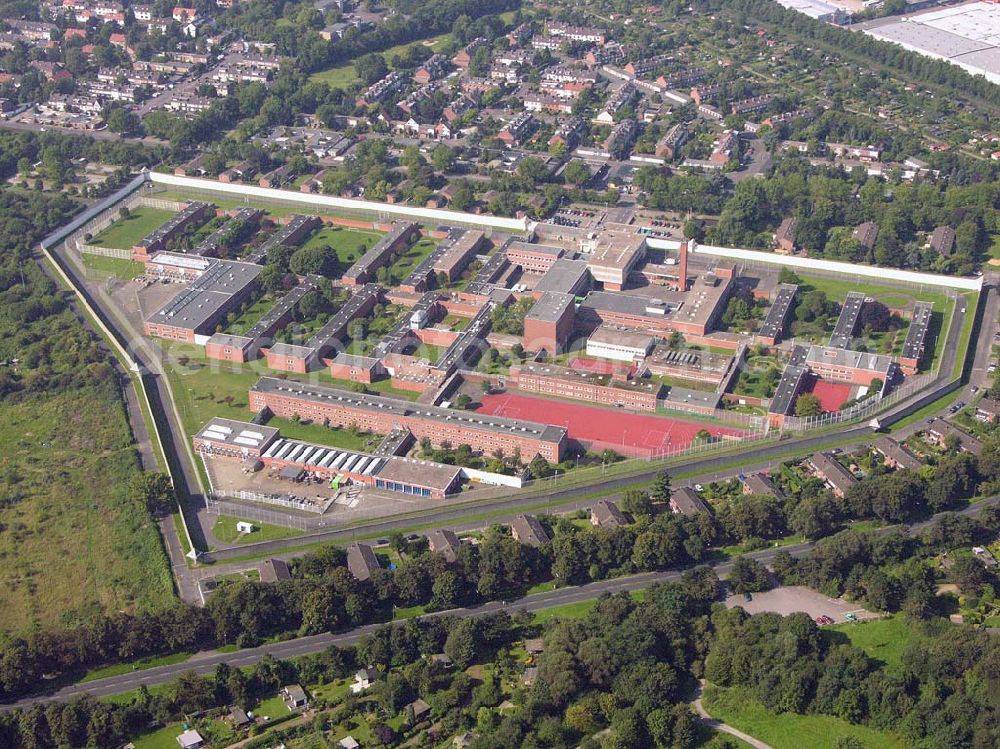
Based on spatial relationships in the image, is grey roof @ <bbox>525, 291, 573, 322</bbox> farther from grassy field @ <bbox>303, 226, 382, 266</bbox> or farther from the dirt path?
the dirt path

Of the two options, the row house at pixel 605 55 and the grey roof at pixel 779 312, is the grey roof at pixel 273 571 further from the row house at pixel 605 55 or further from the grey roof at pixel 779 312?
the row house at pixel 605 55

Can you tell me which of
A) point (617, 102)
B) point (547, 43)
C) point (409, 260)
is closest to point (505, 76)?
point (547, 43)

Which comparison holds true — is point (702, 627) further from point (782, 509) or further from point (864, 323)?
point (864, 323)

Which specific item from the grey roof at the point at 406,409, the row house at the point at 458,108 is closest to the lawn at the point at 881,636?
the grey roof at the point at 406,409

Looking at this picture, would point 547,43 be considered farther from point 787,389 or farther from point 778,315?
point 787,389

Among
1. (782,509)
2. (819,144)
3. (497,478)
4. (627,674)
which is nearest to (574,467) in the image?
(497,478)

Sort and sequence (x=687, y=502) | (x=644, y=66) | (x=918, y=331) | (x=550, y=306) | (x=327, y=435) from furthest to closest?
(x=644, y=66), (x=550, y=306), (x=918, y=331), (x=327, y=435), (x=687, y=502)

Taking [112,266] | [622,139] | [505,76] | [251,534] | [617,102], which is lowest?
[112,266]
